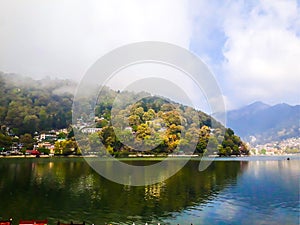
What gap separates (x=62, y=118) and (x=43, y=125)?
814 cm

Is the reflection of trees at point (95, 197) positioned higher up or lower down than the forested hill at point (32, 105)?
lower down

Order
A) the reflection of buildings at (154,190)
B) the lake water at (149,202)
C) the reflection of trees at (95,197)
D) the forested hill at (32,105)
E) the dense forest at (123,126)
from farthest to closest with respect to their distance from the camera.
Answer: the forested hill at (32,105) < the dense forest at (123,126) < the reflection of buildings at (154,190) < the reflection of trees at (95,197) < the lake water at (149,202)

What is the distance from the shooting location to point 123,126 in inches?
3354

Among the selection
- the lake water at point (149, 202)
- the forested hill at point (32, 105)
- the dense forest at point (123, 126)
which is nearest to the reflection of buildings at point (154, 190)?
the lake water at point (149, 202)

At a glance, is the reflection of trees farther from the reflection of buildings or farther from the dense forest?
the dense forest

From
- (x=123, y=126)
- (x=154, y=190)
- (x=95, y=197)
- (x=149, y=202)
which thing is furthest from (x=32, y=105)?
(x=149, y=202)

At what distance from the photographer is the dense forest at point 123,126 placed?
7894 cm

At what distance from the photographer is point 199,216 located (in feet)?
60.9

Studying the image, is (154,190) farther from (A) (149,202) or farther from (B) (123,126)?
(B) (123,126)

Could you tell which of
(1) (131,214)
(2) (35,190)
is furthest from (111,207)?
(2) (35,190)

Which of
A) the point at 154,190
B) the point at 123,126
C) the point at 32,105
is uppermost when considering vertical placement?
the point at 32,105

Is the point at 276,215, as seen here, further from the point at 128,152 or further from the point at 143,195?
the point at 128,152

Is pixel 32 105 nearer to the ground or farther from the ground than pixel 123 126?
farther from the ground

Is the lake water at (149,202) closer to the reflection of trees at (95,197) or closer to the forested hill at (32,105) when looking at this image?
the reflection of trees at (95,197)
